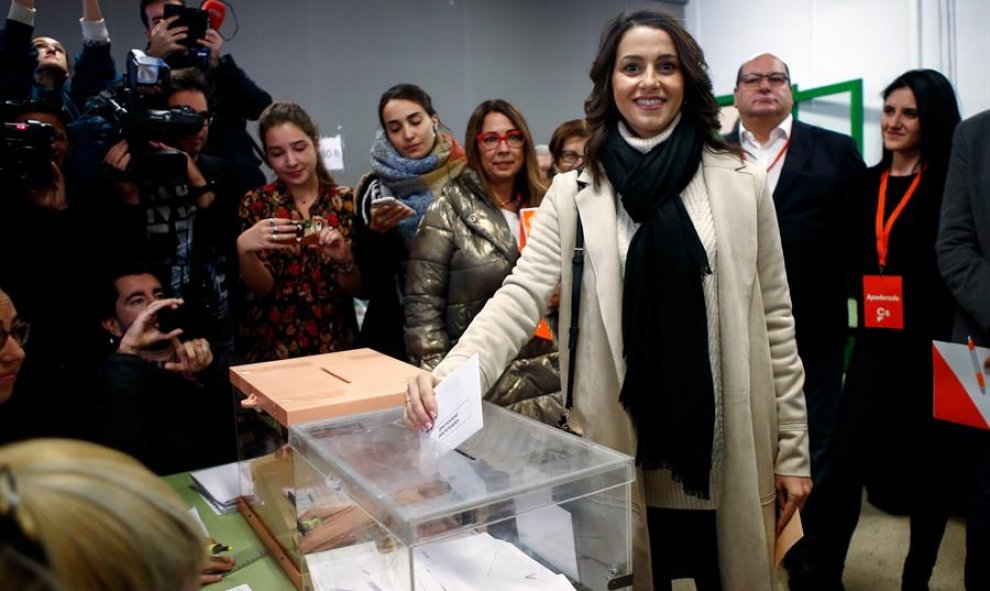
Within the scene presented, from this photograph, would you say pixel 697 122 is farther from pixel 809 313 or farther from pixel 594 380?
pixel 809 313

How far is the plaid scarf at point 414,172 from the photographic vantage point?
241 centimetres

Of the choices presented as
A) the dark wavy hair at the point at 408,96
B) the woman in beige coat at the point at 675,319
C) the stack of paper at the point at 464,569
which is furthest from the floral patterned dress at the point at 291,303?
the stack of paper at the point at 464,569

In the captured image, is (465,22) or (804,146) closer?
(804,146)

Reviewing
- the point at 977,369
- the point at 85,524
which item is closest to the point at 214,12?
the point at 85,524

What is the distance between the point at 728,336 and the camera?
52.0 inches

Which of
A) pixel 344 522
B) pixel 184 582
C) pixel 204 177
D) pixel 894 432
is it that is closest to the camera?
pixel 184 582

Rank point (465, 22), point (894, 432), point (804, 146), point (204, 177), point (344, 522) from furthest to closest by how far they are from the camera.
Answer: point (465, 22) < point (804, 146) < point (894, 432) < point (204, 177) < point (344, 522)

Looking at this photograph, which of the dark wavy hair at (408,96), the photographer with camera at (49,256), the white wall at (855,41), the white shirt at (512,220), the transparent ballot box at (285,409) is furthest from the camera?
the white wall at (855,41)

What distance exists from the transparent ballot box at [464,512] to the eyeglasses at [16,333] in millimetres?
652

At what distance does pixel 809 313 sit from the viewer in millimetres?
2529

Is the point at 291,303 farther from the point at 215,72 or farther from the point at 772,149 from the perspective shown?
the point at 772,149

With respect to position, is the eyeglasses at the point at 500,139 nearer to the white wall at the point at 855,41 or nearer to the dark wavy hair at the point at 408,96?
the dark wavy hair at the point at 408,96

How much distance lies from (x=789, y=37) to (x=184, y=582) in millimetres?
5299

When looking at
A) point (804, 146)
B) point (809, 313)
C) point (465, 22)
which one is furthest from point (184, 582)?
point (465, 22)
